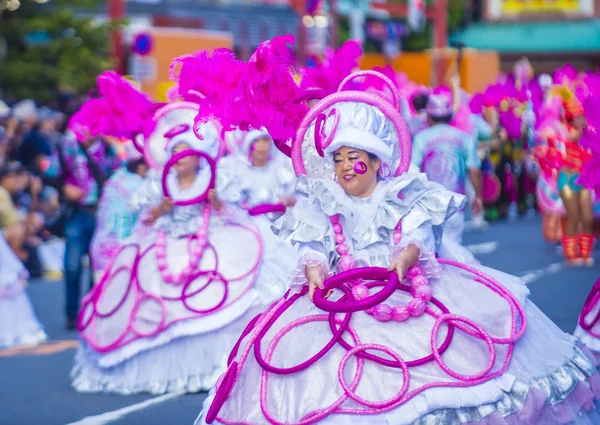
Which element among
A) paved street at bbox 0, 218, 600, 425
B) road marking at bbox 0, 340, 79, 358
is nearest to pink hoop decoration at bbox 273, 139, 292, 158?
paved street at bbox 0, 218, 600, 425

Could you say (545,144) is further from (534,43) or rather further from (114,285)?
(534,43)

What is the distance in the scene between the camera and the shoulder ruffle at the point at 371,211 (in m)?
6.19

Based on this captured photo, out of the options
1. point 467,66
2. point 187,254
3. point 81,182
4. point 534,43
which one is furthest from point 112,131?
point 534,43

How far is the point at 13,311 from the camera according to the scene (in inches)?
460

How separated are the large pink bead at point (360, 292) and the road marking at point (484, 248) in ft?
38.2

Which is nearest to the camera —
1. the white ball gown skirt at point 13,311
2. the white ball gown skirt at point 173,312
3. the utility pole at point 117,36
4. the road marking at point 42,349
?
the white ball gown skirt at point 173,312

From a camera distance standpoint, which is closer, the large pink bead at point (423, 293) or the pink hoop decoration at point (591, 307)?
the large pink bead at point (423, 293)

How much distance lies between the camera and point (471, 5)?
173 feet

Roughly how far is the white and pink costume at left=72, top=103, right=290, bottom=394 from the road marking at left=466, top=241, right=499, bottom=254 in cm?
847

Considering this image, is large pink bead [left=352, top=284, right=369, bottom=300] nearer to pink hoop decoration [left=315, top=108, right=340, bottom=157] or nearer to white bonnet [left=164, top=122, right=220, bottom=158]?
pink hoop decoration [left=315, top=108, right=340, bottom=157]

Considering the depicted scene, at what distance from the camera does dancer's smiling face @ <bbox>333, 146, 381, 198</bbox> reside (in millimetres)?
6281

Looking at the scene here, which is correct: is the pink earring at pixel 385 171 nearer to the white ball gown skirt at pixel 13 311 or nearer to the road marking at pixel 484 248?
the white ball gown skirt at pixel 13 311

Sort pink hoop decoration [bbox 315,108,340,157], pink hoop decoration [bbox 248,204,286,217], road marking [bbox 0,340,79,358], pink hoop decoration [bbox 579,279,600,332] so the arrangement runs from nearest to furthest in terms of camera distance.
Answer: pink hoop decoration [bbox 315,108,340,157]
pink hoop decoration [bbox 579,279,600,332]
pink hoop decoration [bbox 248,204,286,217]
road marking [bbox 0,340,79,358]

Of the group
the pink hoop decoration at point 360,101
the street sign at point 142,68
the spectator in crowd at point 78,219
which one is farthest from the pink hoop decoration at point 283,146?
the street sign at point 142,68
